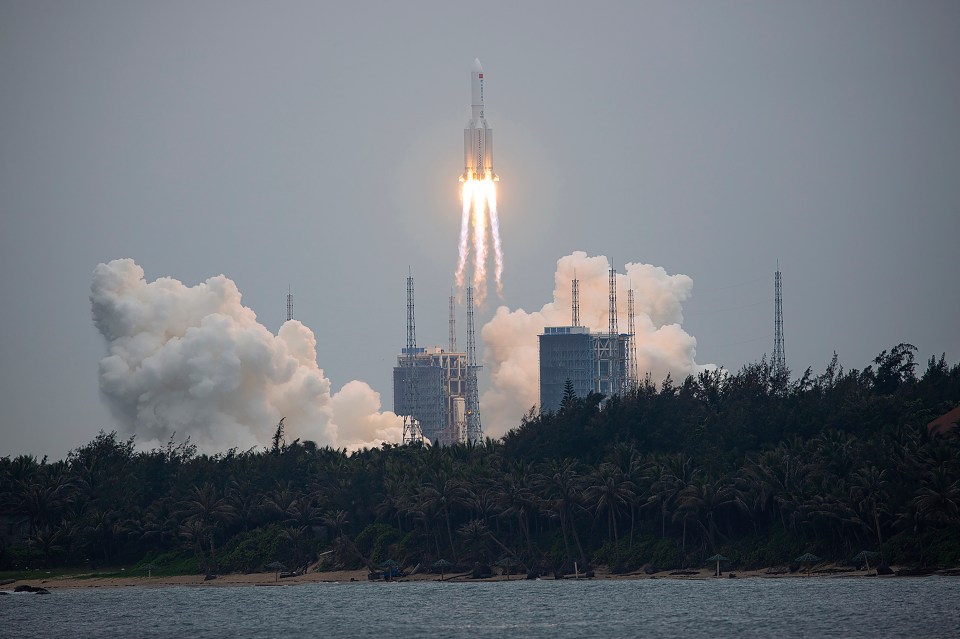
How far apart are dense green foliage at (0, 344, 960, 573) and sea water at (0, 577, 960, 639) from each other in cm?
360

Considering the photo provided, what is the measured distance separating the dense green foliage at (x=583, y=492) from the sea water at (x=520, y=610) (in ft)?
11.8

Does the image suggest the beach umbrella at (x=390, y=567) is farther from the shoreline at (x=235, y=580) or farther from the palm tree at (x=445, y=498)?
the palm tree at (x=445, y=498)

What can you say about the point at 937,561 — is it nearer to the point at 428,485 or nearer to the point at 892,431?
the point at 892,431

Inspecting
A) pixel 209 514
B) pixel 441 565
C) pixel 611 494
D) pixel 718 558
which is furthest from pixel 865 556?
pixel 209 514

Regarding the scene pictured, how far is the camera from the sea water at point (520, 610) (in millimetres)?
103938

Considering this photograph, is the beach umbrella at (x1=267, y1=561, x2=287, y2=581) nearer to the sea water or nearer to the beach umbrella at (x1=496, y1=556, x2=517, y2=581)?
the sea water

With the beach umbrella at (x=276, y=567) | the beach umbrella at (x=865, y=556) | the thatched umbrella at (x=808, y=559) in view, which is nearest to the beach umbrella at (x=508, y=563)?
the beach umbrella at (x=276, y=567)

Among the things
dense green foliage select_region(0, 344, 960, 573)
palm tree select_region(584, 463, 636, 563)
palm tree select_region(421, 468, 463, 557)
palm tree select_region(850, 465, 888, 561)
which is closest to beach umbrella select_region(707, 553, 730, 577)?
dense green foliage select_region(0, 344, 960, 573)

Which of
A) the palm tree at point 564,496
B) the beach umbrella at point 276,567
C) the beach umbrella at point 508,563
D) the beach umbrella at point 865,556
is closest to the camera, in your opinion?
the beach umbrella at point 865,556

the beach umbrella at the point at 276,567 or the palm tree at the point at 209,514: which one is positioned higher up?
the palm tree at the point at 209,514

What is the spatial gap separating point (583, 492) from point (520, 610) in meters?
24.2

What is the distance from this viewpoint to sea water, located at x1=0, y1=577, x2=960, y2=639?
104m

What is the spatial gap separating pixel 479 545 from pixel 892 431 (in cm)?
3346

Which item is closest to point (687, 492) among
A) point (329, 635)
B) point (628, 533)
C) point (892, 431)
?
point (628, 533)
